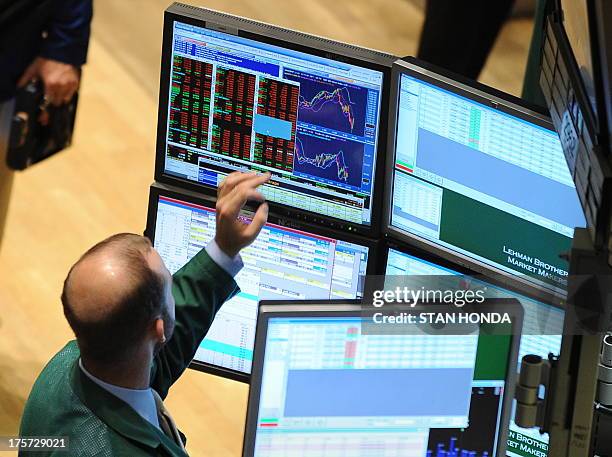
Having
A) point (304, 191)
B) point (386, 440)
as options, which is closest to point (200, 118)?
point (304, 191)

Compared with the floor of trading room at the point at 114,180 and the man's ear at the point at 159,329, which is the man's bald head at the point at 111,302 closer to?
the man's ear at the point at 159,329

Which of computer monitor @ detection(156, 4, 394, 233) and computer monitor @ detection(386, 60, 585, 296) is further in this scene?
computer monitor @ detection(156, 4, 394, 233)

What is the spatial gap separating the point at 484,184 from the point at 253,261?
0.62 m

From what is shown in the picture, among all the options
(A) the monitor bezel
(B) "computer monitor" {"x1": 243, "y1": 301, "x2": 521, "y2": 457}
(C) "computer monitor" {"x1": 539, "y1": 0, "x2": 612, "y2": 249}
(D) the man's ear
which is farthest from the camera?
(A) the monitor bezel

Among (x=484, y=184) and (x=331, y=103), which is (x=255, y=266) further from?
(x=484, y=184)

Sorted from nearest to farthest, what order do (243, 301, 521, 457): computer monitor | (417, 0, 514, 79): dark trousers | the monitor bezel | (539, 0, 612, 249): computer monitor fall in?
(539, 0, 612, 249): computer monitor, (243, 301, 521, 457): computer monitor, the monitor bezel, (417, 0, 514, 79): dark trousers

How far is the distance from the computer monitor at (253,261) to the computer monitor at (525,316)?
0.07 m

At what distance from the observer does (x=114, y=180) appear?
15.9 ft

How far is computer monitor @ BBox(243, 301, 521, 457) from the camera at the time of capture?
215 cm

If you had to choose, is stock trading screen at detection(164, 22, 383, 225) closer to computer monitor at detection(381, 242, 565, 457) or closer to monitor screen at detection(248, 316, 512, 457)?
computer monitor at detection(381, 242, 565, 457)

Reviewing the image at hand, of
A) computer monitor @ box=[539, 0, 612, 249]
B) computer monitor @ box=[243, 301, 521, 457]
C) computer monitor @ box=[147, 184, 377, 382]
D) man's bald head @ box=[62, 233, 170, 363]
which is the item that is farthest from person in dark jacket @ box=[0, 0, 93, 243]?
computer monitor @ box=[539, 0, 612, 249]

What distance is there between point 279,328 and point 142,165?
2903 millimetres

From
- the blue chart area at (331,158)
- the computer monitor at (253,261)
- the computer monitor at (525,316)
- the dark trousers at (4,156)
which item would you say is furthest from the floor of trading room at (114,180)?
the blue chart area at (331,158)

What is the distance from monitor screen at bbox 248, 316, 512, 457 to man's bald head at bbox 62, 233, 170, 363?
24 cm
